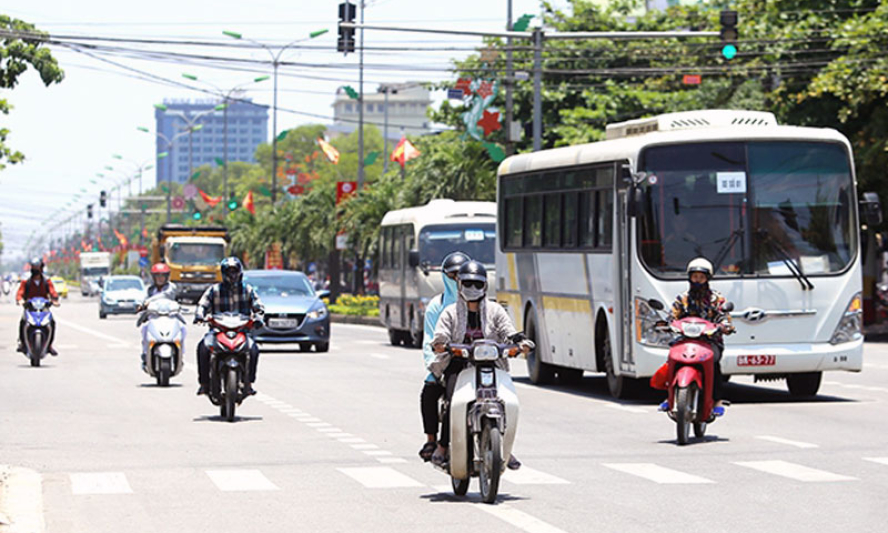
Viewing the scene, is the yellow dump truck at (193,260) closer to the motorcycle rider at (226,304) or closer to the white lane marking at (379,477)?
the motorcycle rider at (226,304)

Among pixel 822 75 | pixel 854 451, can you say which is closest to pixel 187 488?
pixel 854 451

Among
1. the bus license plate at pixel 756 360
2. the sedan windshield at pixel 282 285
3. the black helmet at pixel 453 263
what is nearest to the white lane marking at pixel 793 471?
the black helmet at pixel 453 263

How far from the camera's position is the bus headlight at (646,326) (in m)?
19.5

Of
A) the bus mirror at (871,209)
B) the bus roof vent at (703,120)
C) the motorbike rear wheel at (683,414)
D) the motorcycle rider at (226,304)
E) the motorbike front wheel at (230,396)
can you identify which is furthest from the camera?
the bus roof vent at (703,120)

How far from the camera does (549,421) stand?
17.9 meters

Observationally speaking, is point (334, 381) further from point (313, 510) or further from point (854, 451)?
point (313, 510)

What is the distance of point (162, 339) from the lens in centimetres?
2334

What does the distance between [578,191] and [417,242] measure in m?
14.0

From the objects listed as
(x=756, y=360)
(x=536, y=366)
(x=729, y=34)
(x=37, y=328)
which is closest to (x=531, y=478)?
(x=756, y=360)

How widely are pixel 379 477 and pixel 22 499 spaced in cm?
265

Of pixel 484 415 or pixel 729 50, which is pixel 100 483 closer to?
pixel 484 415

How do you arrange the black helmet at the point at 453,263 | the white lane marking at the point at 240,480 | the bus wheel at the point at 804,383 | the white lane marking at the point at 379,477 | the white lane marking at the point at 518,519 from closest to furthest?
the white lane marking at the point at 518,519 < the black helmet at the point at 453,263 < the white lane marking at the point at 240,480 < the white lane marking at the point at 379,477 < the bus wheel at the point at 804,383

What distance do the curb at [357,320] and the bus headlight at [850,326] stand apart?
1281 inches

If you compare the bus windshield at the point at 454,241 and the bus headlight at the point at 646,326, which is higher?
the bus windshield at the point at 454,241
